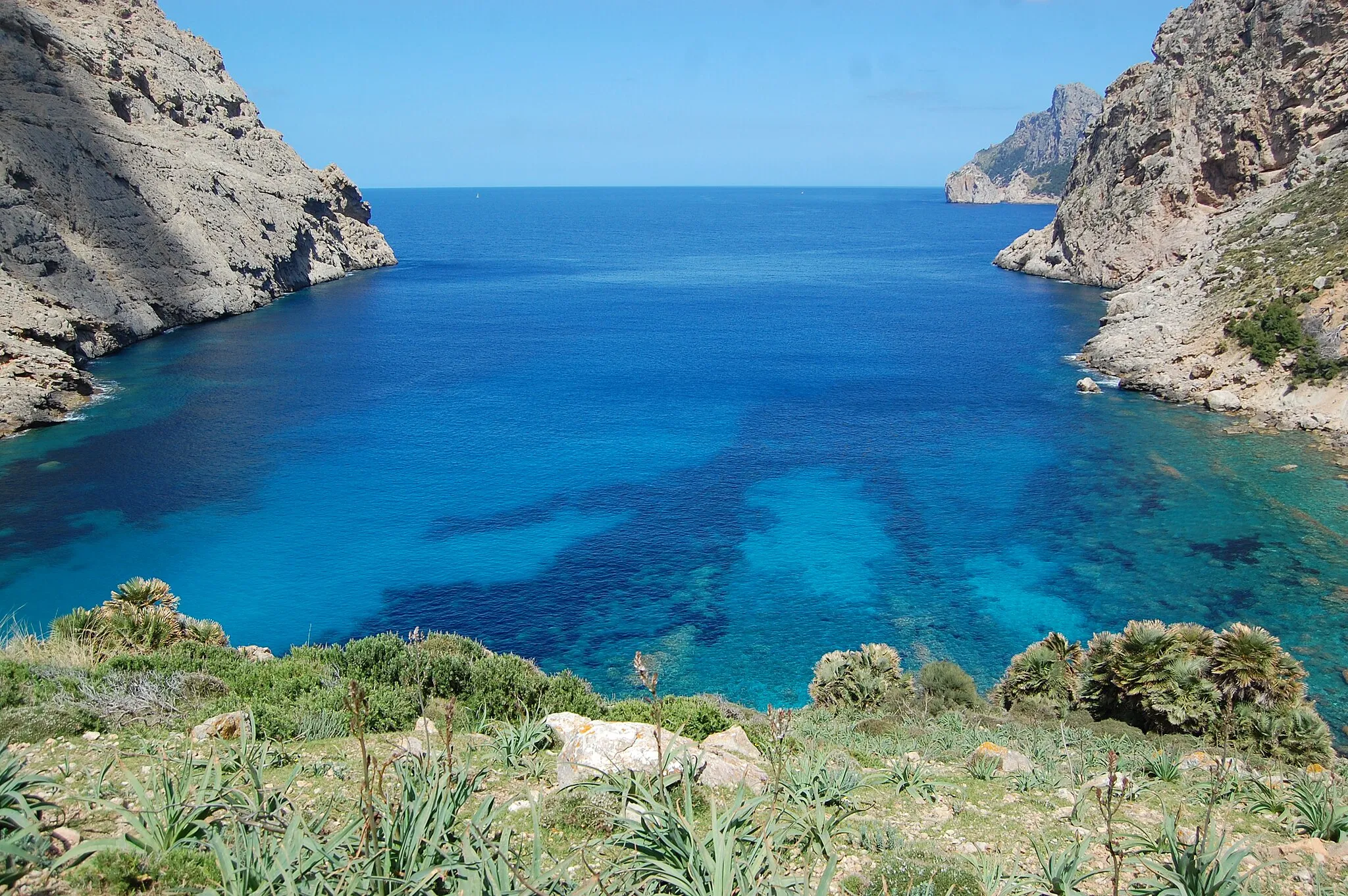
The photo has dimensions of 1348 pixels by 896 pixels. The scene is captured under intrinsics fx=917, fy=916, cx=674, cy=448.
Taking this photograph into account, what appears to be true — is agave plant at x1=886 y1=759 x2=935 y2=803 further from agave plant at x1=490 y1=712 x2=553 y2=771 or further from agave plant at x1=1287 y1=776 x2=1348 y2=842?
agave plant at x1=490 y1=712 x2=553 y2=771

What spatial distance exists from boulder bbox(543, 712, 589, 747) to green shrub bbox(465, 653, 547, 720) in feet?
9.52

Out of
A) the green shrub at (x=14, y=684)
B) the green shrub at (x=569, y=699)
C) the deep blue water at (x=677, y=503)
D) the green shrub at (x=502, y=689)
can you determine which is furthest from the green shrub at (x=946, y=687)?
the green shrub at (x=14, y=684)

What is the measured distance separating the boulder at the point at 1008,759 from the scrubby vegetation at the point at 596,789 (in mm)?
106

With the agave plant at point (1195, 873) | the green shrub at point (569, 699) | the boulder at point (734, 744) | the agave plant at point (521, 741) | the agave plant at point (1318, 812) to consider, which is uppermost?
the agave plant at point (1195, 873)

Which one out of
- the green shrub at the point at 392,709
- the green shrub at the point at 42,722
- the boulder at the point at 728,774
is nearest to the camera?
the boulder at the point at 728,774

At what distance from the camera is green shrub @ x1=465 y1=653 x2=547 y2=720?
16.6 m

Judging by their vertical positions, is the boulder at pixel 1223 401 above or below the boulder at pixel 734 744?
below

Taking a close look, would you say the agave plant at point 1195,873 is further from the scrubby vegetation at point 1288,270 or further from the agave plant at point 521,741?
the scrubby vegetation at point 1288,270

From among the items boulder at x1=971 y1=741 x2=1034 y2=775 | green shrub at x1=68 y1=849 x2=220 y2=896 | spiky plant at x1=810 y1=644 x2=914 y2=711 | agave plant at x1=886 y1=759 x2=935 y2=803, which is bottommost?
spiky plant at x1=810 y1=644 x2=914 y2=711

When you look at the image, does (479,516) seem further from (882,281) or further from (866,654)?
(882,281)

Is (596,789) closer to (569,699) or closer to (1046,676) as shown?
(569,699)

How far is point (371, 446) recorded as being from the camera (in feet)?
171

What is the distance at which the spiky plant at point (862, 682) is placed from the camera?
22.6 metres

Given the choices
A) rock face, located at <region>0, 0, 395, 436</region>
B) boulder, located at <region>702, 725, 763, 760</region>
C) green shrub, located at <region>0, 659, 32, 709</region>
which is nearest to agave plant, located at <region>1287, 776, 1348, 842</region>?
boulder, located at <region>702, 725, 763, 760</region>
